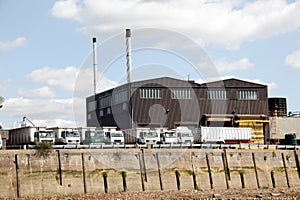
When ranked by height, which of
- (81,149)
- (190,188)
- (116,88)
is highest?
(116,88)

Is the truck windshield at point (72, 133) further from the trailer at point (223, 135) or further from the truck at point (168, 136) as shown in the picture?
the trailer at point (223, 135)

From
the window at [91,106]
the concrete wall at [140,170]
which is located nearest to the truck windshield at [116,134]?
the concrete wall at [140,170]

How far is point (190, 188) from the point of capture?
53844 mm

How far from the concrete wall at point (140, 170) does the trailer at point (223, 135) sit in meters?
11.1

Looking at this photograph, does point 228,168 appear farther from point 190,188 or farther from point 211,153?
point 190,188

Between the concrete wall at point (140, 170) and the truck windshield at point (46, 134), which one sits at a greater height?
the truck windshield at point (46, 134)

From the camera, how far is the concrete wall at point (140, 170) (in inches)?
1797

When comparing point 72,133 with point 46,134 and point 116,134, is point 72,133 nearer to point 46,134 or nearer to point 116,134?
point 46,134

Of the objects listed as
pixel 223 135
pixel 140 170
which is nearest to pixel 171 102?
pixel 223 135

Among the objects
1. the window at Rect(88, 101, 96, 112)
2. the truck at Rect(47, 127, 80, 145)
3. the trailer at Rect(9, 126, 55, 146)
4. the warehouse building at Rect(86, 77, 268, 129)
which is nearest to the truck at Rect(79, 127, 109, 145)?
the truck at Rect(47, 127, 80, 145)

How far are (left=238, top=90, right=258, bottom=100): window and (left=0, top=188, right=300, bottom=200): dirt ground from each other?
112ft

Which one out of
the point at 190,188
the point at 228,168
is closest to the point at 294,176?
the point at 228,168

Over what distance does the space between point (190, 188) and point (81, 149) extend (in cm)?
1147

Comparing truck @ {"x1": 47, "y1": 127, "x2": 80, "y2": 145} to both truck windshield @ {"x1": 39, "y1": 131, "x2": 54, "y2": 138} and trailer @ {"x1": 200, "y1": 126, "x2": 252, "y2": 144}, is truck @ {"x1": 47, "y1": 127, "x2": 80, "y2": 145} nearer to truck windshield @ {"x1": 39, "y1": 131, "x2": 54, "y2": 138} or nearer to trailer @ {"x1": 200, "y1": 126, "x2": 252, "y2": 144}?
truck windshield @ {"x1": 39, "y1": 131, "x2": 54, "y2": 138}
